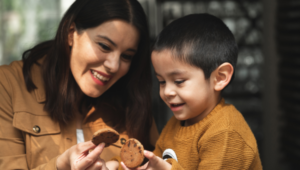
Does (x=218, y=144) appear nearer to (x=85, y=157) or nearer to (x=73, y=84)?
(x=85, y=157)

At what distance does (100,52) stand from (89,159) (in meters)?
0.82

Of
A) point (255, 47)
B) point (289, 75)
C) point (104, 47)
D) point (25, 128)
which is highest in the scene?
point (104, 47)

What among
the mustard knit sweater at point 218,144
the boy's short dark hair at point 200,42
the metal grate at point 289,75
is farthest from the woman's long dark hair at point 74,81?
the metal grate at point 289,75

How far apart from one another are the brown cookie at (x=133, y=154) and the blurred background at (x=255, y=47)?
2609mm

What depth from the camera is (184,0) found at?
14.5 ft

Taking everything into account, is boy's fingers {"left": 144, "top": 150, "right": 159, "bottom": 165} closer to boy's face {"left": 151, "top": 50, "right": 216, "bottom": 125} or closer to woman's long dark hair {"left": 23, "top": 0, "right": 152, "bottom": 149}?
boy's face {"left": 151, "top": 50, "right": 216, "bottom": 125}

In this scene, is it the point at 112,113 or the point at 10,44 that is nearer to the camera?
the point at 112,113

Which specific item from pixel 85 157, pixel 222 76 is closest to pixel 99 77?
pixel 85 157

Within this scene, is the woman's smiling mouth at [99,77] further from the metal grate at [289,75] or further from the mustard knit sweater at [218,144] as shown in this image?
the metal grate at [289,75]

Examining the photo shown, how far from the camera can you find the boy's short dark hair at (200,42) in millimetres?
1700

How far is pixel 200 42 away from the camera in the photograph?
173 cm

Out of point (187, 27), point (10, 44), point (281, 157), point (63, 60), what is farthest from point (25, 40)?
point (281, 157)

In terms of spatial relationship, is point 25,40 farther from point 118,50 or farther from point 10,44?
point 118,50

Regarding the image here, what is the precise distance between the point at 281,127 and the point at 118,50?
10.4 feet
